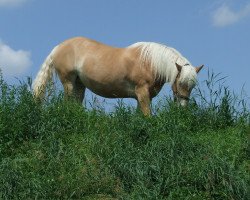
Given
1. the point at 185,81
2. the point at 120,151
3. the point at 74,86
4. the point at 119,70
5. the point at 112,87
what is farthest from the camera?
the point at 74,86

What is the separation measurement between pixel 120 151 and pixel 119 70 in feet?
12.4

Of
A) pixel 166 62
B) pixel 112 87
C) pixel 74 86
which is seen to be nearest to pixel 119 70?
pixel 112 87

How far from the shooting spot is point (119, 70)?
10266 mm

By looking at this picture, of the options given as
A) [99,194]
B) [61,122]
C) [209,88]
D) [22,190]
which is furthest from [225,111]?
[22,190]

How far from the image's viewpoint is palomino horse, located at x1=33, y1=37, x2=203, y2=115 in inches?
380

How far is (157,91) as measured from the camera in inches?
393

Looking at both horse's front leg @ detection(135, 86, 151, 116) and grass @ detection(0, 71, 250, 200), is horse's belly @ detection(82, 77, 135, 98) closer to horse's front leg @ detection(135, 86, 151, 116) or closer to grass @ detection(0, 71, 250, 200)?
horse's front leg @ detection(135, 86, 151, 116)

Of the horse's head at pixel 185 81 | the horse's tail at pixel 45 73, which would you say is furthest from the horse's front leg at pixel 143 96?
the horse's tail at pixel 45 73

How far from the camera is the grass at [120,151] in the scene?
19.7 ft

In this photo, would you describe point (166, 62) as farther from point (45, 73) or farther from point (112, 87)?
point (45, 73)

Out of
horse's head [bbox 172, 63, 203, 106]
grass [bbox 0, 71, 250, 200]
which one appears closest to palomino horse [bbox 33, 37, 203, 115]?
horse's head [bbox 172, 63, 203, 106]

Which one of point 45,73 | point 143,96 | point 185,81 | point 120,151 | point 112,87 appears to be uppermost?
point 45,73

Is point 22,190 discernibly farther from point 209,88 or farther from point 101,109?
point 209,88

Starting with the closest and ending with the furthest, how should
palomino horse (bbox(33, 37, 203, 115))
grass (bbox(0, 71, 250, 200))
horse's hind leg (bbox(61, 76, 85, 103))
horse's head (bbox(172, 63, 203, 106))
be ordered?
1. grass (bbox(0, 71, 250, 200))
2. horse's head (bbox(172, 63, 203, 106))
3. palomino horse (bbox(33, 37, 203, 115))
4. horse's hind leg (bbox(61, 76, 85, 103))
